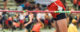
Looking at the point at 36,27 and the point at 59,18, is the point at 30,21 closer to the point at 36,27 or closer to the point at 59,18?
the point at 36,27

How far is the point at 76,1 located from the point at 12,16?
3280 mm

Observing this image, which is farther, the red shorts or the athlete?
the red shorts

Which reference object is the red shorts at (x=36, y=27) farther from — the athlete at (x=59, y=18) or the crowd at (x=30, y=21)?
the athlete at (x=59, y=18)

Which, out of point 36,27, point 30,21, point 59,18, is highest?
point 59,18

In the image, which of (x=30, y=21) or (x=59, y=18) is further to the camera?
(x=30, y=21)

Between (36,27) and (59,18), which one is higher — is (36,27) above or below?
A: below

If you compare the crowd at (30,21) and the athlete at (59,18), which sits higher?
the athlete at (59,18)

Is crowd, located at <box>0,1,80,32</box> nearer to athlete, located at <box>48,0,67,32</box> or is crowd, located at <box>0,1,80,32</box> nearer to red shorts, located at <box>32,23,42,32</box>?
red shorts, located at <box>32,23,42,32</box>

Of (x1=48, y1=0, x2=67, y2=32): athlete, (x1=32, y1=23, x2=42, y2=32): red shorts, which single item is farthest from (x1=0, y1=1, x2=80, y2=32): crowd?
(x1=48, y1=0, x2=67, y2=32): athlete

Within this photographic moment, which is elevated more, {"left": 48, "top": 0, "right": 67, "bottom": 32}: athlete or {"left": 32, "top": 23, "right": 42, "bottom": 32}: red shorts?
{"left": 48, "top": 0, "right": 67, "bottom": 32}: athlete

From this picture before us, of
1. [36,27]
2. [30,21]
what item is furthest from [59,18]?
[30,21]

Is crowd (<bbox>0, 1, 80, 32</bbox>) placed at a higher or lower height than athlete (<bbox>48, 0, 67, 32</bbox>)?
lower

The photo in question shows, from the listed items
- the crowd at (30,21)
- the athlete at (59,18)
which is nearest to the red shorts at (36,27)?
the crowd at (30,21)

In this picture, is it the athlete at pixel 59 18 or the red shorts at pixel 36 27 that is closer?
the athlete at pixel 59 18
